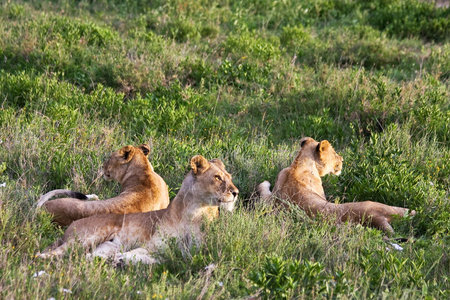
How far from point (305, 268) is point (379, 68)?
7327 mm

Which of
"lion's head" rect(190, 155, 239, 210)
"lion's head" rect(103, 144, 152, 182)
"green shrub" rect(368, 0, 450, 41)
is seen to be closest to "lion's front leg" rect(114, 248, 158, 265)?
"lion's head" rect(190, 155, 239, 210)

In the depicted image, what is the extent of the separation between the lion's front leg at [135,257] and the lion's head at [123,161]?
135cm

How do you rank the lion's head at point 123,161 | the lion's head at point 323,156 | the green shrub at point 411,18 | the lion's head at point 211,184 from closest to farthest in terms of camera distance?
the lion's head at point 211,184 < the lion's head at point 123,161 < the lion's head at point 323,156 < the green shrub at point 411,18

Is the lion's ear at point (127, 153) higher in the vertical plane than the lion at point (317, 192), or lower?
higher

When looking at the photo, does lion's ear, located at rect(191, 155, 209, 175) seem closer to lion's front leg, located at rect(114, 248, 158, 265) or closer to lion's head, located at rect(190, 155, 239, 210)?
lion's head, located at rect(190, 155, 239, 210)

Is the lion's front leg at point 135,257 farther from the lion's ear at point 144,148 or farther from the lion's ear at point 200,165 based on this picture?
the lion's ear at point 144,148

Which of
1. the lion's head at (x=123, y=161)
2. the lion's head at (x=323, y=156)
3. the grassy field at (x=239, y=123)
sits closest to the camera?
the grassy field at (x=239, y=123)

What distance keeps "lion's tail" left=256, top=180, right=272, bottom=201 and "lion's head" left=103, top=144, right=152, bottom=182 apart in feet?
3.72

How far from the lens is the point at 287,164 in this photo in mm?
7613

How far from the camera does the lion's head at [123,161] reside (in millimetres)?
6699

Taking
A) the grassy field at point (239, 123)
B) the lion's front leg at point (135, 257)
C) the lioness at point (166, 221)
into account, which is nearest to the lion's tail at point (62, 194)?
the grassy field at point (239, 123)

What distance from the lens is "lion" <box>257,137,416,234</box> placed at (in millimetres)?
6191

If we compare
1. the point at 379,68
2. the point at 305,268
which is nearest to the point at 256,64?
the point at 379,68

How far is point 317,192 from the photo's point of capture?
6.84m
